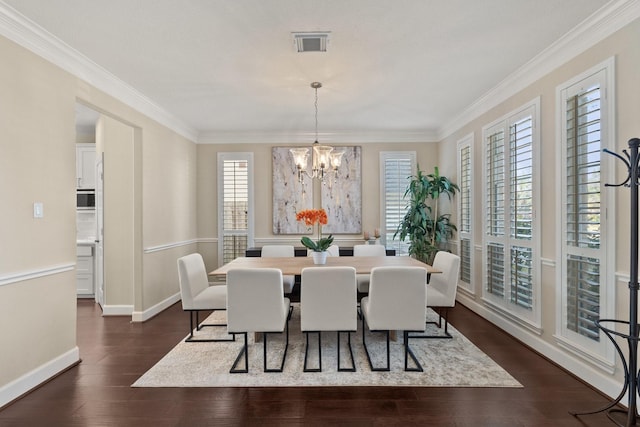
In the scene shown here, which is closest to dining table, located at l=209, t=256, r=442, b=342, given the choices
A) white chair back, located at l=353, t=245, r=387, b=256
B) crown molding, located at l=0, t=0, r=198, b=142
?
white chair back, located at l=353, t=245, r=387, b=256

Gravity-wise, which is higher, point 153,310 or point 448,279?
point 448,279

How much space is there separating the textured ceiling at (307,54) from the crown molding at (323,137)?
1.32 metres

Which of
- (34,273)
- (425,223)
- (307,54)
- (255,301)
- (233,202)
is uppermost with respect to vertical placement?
(307,54)

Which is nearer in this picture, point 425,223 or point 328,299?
point 328,299

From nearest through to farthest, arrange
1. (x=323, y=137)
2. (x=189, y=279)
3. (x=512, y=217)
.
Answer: (x=189, y=279)
(x=512, y=217)
(x=323, y=137)

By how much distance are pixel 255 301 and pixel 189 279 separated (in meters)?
0.99

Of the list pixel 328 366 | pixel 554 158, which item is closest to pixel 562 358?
pixel 554 158

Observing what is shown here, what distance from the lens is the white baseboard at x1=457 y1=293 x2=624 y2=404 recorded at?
2416 mm

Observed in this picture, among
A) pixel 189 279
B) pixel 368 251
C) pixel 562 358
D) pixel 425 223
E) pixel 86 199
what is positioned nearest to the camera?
pixel 562 358

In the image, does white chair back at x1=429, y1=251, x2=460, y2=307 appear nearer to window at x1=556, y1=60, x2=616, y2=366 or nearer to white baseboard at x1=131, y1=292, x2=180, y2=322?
window at x1=556, y1=60, x2=616, y2=366

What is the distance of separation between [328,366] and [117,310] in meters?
3.13

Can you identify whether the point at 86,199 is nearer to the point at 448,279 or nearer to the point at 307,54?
the point at 307,54

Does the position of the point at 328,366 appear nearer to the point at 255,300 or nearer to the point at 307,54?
the point at 255,300

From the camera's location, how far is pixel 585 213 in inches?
103
